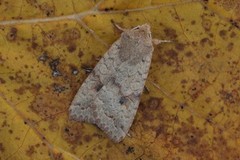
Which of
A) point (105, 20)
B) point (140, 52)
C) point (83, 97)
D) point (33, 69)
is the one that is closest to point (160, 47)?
point (140, 52)

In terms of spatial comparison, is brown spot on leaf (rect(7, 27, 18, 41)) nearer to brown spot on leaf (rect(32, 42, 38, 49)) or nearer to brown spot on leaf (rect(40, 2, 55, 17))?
brown spot on leaf (rect(32, 42, 38, 49))

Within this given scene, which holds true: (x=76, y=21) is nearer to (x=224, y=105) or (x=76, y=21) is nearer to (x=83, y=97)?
(x=83, y=97)

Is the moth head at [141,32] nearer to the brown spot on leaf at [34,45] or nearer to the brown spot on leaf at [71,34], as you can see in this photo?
the brown spot on leaf at [71,34]

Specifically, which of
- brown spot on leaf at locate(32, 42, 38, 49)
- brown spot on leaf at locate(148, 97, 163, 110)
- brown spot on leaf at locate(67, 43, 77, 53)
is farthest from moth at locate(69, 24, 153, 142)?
brown spot on leaf at locate(32, 42, 38, 49)

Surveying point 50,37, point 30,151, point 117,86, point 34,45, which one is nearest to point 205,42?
point 117,86

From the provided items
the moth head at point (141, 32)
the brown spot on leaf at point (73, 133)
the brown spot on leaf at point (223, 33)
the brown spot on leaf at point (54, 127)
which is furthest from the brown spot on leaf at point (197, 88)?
the brown spot on leaf at point (54, 127)

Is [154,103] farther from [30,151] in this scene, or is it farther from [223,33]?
[30,151]
